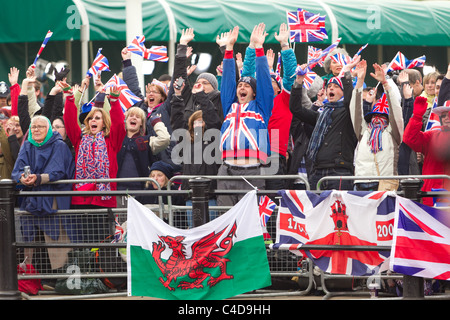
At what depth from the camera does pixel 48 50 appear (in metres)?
16.9

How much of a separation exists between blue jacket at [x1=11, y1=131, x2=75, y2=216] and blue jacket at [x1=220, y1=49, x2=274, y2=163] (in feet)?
5.96

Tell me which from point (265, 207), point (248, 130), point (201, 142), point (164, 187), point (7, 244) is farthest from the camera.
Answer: point (164, 187)

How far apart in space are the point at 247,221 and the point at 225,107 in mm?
2390

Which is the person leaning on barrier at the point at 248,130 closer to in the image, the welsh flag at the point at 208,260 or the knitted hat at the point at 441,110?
→ the welsh flag at the point at 208,260

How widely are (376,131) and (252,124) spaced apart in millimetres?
1459

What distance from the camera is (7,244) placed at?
29.1 ft

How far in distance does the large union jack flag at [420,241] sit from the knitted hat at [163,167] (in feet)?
11.0

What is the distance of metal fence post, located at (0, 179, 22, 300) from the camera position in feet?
29.1

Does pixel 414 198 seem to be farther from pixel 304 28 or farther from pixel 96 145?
pixel 304 28

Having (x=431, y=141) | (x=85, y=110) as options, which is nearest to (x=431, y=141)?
(x=431, y=141)

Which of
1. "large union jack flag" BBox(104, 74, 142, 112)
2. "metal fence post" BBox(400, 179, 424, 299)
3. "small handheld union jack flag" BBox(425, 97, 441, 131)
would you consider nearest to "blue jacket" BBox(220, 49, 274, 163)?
"large union jack flag" BBox(104, 74, 142, 112)

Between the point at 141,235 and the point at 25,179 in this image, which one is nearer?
the point at 141,235
